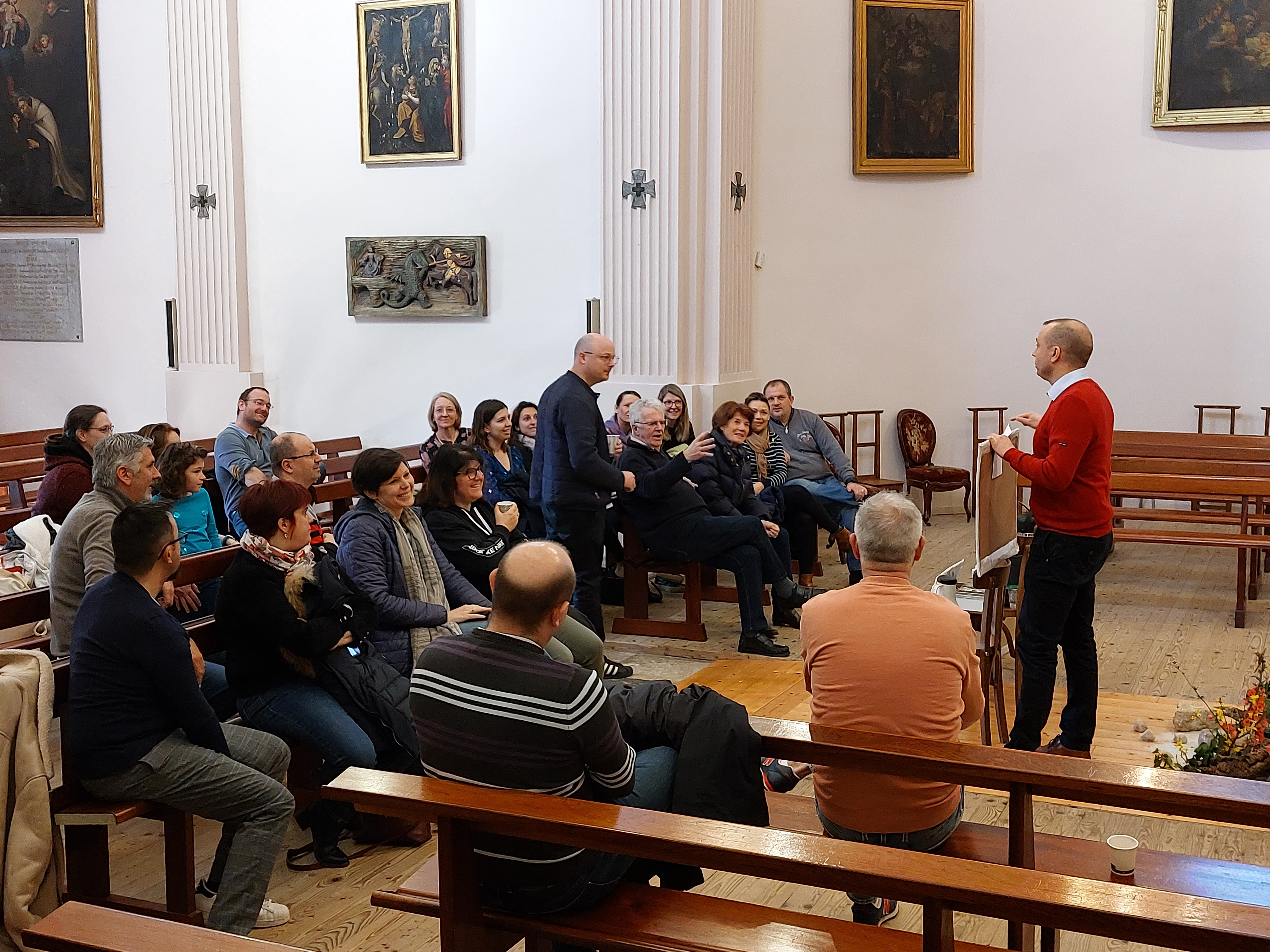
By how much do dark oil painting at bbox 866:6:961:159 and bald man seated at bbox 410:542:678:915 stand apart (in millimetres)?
8613

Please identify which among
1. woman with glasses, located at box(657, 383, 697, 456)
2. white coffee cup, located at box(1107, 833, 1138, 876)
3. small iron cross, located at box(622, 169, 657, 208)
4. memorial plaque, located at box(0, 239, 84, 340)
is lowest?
white coffee cup, located at box(1107, 833, 1138, 876)

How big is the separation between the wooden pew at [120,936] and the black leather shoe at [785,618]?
4923 millimetres

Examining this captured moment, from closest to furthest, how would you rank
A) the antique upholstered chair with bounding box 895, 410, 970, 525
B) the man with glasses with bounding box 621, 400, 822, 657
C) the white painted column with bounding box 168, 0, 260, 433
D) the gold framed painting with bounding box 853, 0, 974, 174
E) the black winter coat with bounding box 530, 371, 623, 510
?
the black winter coat with bounding box 530, 371, 623, 510
the man with glasses with bounding box 621, 400, 822, 657
the white painted column with bounding box 168, 0, 260, 433
the antique upholstered chair with bounding box 895, 410, 970, 525
the gold framed painting with bounding box 853, 0, 974, 174

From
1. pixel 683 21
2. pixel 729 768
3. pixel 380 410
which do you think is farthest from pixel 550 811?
pixel 380 410

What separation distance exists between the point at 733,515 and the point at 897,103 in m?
5.25

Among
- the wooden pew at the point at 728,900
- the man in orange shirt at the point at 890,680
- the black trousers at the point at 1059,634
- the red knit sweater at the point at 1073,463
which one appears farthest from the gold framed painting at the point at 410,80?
the wooden pew at the point at 728,900

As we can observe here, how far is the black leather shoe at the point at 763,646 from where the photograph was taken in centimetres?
609

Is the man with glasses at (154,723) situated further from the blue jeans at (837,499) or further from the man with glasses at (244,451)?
the blue jeans at (837,499)

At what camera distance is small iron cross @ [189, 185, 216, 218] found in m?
10.0

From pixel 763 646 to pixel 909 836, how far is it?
322 cm

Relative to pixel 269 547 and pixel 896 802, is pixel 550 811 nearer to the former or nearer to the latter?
pixel 896 802

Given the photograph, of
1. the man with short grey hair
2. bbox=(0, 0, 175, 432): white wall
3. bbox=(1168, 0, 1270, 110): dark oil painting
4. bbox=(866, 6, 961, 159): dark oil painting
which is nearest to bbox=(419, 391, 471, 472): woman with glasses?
the man with short grey hair

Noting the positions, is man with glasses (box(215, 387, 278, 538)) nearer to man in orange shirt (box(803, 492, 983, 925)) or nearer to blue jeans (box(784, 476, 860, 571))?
blue jeans (box(784, 476, 860, 571))

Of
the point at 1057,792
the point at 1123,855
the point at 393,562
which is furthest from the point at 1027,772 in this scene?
the point at 393,562
